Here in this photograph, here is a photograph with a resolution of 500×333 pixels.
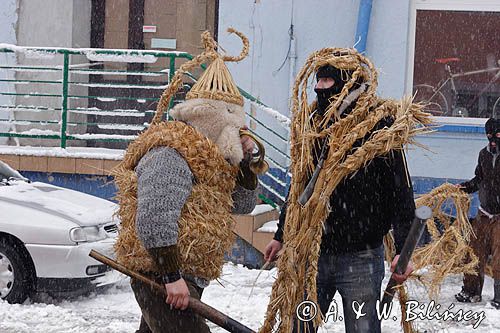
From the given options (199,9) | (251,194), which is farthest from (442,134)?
(251,194)

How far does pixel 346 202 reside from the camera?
4160 mm

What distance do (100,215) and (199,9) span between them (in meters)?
4.69

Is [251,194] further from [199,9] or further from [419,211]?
[199,9]

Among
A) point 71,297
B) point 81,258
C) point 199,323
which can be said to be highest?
point 199,323

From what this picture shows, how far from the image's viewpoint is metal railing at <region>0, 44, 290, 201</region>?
32.8ft

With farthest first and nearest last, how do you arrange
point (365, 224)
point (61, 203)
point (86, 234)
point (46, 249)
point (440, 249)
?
point (61, 203)
point (86, 234)
point (46, 249)
point (440, 249)
point (365, 224)

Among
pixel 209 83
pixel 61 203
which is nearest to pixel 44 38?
pixel 61 203

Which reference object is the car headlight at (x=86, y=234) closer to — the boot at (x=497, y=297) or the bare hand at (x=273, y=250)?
the bare hand at (x=273, y=250)

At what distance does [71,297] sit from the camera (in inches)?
312

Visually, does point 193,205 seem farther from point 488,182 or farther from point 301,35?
point 301,35

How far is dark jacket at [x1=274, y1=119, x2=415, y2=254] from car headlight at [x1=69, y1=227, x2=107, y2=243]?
3.79m

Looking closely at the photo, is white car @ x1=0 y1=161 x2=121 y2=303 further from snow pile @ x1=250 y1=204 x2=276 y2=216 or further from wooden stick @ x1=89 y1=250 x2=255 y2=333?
wooden stick @ x1=89 y1=250 x2=255 y2=333

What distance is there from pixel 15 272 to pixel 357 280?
13.7 feet

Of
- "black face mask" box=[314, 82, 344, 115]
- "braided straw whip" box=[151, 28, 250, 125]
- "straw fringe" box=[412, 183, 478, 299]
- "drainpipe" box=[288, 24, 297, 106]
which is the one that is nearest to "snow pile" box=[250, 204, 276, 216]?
"drainpipe" box=[288, 24, 297, 106]
